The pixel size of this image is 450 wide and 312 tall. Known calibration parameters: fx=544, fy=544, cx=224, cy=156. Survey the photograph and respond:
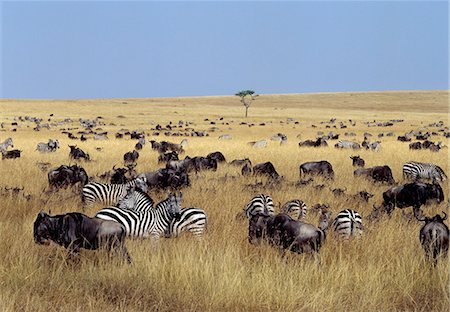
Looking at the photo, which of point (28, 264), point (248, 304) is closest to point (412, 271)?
point (248, 304)

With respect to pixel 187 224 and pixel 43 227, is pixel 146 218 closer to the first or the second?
pixel 187 224

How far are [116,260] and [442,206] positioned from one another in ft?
26.2

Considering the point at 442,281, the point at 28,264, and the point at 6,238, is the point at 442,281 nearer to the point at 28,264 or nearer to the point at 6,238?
the point at 28,264

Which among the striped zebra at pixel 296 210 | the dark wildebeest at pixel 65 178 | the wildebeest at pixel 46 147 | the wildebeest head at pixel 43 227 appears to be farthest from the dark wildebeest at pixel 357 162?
the wildebeest head at pixel 43 227

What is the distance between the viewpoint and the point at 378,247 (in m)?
8.09

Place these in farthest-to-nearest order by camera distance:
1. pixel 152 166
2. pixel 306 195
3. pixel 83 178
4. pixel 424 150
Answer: pixel 424 150, pixel 152 166, pixel 83 178, pixel 306 195

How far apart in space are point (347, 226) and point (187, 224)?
2532 mm

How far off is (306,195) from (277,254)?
592 centimetres

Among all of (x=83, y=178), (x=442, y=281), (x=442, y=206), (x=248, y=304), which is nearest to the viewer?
(x=248, y=304)

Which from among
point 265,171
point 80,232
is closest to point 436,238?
point 80,232

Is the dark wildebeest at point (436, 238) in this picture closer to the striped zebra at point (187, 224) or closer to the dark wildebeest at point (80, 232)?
the striped zebra at point (187, 224)

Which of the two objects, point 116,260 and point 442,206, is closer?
point 116,260

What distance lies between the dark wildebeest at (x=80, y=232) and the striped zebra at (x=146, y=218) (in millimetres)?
912

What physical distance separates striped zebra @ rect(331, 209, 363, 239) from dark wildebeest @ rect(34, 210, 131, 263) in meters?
3.48
